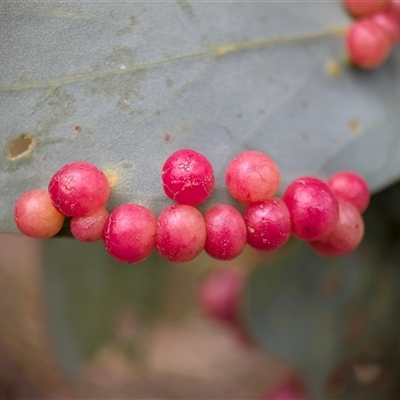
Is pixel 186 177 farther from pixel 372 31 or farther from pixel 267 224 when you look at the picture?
pixel 372 31

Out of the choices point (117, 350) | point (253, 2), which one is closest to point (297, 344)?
point (117, 350)

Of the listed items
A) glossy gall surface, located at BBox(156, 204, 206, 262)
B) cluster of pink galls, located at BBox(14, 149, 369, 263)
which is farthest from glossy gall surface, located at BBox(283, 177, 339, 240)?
glossy gall surface, located at BBox(156, 204, 206, 262)

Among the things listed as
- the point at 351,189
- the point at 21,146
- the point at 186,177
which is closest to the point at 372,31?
the point at 351,189

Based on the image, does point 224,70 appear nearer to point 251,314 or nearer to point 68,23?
point 68,23

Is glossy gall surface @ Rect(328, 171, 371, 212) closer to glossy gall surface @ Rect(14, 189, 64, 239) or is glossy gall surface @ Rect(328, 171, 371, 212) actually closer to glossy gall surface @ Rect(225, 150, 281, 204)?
glossy gall surface @ Rect(225, 150, 281, 204)

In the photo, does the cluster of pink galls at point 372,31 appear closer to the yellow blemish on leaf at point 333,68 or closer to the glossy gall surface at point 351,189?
the yellow blemish on leaf at point 333,68
